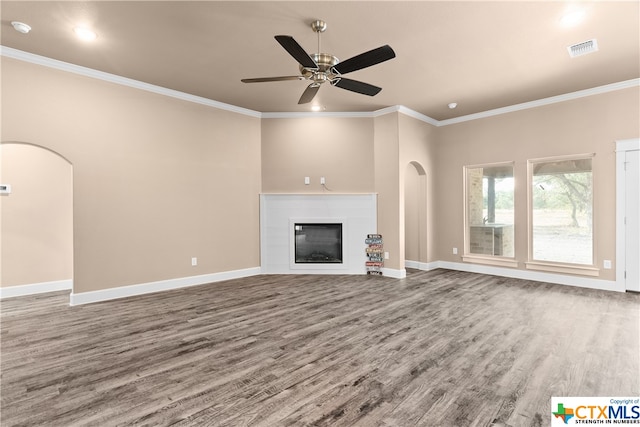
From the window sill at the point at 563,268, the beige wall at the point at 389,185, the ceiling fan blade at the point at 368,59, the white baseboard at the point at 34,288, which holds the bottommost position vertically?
the white baseboard at the point at 34,288

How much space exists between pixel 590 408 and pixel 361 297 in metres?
2.59

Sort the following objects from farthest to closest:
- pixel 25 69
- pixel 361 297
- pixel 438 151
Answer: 1. pixel 438 151
2. pixel 361 297
3. pixel 25 69

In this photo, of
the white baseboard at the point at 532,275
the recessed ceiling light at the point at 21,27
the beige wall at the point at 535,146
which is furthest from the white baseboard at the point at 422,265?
the recessed ceiling light at the point at 21,27

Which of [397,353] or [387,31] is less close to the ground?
[387,31]

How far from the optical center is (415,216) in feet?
21.7

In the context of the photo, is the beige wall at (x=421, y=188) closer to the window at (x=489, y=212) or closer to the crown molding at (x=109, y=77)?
the window at (x=489, y=212)

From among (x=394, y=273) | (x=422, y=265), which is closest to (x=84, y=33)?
(x=394, y=273)

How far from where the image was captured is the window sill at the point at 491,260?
5.54 meters

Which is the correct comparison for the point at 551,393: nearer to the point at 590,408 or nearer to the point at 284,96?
the point at 590,408

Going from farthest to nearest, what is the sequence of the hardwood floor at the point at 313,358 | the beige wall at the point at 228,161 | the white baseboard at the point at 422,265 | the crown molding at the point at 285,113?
1. the white baseboard at the point at 422,265
2. the beige wall at the point at 228,161
3. the crown molding at the point at 285,113
4. the hardwood floor at the point at 313,358

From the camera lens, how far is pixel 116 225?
424 centimetres

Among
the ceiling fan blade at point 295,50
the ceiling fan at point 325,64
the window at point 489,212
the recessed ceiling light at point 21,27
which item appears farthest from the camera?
the window at point 489,212

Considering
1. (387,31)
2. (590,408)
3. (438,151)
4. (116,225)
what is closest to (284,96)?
(387,31)

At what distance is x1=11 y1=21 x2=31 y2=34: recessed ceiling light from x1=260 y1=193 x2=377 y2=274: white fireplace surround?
3.64 metres
